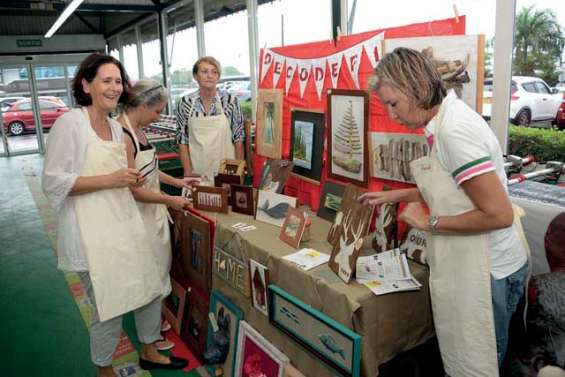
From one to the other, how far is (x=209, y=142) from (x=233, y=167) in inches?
13.0

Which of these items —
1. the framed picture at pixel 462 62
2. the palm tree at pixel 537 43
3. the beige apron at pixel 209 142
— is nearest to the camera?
the framed picture at pixel 462 62

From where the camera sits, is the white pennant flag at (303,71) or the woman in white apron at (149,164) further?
the white pennant flag at (303,71)

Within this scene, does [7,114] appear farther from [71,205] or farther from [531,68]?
[531,68]

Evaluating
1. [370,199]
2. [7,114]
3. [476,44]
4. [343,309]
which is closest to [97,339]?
[343,309]

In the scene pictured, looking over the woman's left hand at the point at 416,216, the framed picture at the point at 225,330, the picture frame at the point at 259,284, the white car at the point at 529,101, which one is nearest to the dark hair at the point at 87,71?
the picture frame at the point at 259,284

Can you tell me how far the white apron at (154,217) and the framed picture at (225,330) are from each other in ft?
1.00

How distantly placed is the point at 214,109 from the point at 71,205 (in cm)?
116

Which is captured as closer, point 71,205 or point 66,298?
point 71,205

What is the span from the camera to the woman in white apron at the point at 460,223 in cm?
115

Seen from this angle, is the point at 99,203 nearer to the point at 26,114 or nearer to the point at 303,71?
the point at 303,71

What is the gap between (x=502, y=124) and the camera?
80.6 inches

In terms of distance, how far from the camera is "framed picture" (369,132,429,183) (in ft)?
5.86

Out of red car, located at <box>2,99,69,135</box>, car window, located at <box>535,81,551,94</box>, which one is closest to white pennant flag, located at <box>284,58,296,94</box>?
car window, located at <box>535,81,551,94</box>

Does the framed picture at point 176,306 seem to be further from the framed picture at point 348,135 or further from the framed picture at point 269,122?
the framed picture at point 348,135
